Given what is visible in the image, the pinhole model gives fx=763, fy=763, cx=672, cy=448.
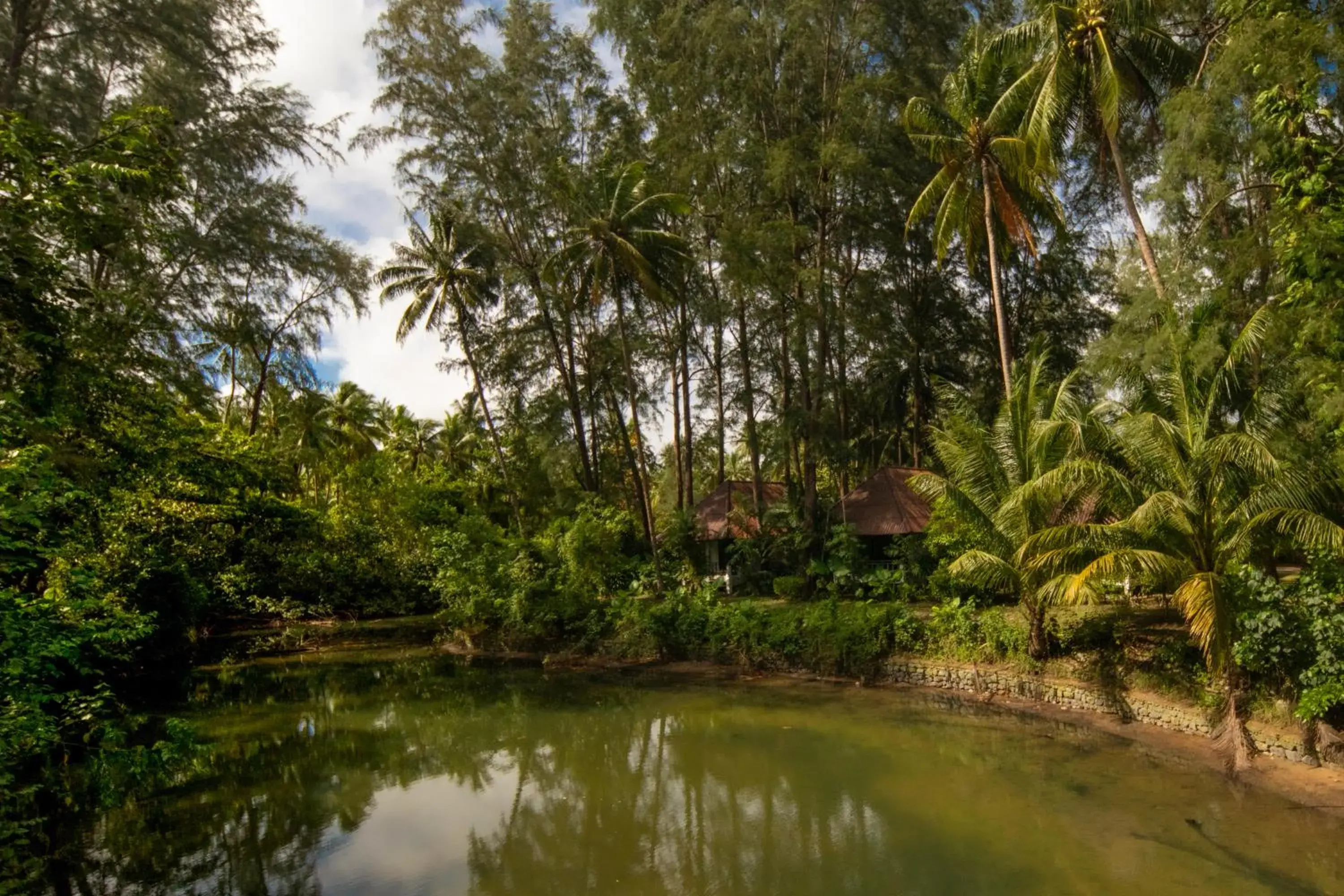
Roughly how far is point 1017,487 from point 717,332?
10.8 metres

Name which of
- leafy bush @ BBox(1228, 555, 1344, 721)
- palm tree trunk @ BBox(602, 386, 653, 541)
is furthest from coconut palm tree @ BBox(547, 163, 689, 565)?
leafy bush @ BBox(1228, 555, 1344, 721)

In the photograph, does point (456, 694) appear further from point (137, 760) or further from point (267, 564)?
point (137, 760)

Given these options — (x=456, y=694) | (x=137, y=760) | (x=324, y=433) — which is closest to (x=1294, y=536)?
(x=137, y=760)

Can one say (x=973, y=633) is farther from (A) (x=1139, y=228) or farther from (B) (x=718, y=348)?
(B) (x=718, y=348)

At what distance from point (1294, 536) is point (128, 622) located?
36.1 ft

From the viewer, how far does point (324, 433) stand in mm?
29641

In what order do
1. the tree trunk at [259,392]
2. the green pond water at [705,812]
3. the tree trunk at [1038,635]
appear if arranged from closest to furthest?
the green pond water at [705,812], the tree trunk at [1038,635], the tree trunk at [259,392]

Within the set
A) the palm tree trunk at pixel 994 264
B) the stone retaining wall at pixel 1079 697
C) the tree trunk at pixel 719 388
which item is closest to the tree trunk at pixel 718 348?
the tree trunk at pixel 719 388

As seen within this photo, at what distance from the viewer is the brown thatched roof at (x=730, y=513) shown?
67.4 ft

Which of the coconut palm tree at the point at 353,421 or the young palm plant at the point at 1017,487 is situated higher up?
the coconut palm tree at the point at 353,421

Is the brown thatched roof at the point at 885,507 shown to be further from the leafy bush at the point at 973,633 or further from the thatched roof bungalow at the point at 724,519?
the leafy bush at the point at 973,633

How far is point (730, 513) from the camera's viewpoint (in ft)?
68.7

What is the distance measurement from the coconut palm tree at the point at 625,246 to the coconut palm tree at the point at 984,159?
17.5 ft

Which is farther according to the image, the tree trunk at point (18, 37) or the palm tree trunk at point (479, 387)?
the palm tree trunk at point (479, 387)
